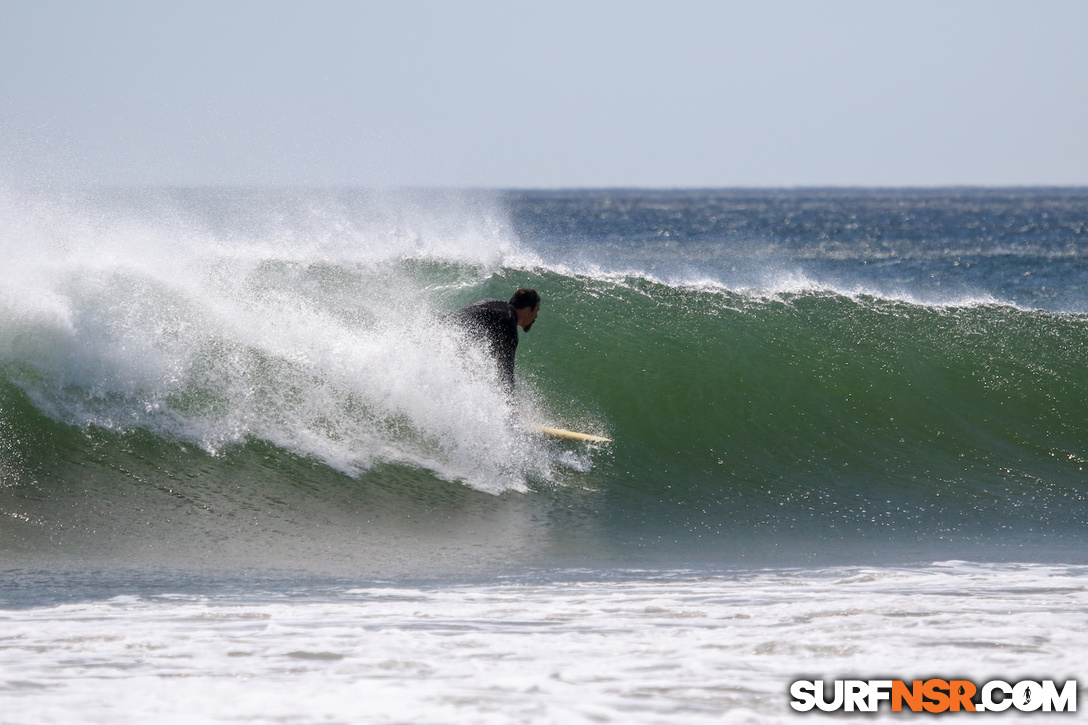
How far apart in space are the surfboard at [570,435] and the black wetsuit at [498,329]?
417mm

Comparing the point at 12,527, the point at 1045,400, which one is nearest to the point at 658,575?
the point at 12,527

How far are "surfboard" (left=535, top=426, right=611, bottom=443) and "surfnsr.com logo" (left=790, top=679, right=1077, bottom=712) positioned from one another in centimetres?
366

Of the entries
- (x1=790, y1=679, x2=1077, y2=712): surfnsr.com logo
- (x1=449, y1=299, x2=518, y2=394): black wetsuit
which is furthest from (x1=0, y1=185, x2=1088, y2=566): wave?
(x1=790, y1=679, x2=1077, y2=712): surfnsr.com logo

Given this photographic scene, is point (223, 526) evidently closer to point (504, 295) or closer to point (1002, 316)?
point (504, 295)

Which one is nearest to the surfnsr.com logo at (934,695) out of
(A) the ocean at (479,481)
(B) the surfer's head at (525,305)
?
(A) the ocean at (479,481)

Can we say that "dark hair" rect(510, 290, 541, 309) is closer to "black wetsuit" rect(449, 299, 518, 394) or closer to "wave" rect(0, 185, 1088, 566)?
"black wetsuit" rect(449, 299, 518, 394)

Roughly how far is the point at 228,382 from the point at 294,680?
3.71 metres

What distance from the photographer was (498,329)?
6.49m

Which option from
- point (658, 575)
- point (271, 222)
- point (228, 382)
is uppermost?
point (271, 222)

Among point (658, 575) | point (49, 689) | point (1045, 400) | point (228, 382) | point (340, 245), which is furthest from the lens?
point (340, 245)

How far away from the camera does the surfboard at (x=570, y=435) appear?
22.2 feet

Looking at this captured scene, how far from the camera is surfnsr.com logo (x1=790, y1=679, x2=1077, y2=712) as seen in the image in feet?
10.1

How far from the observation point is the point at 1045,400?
336 inches

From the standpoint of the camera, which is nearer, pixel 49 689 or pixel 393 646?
pixel 49 689
